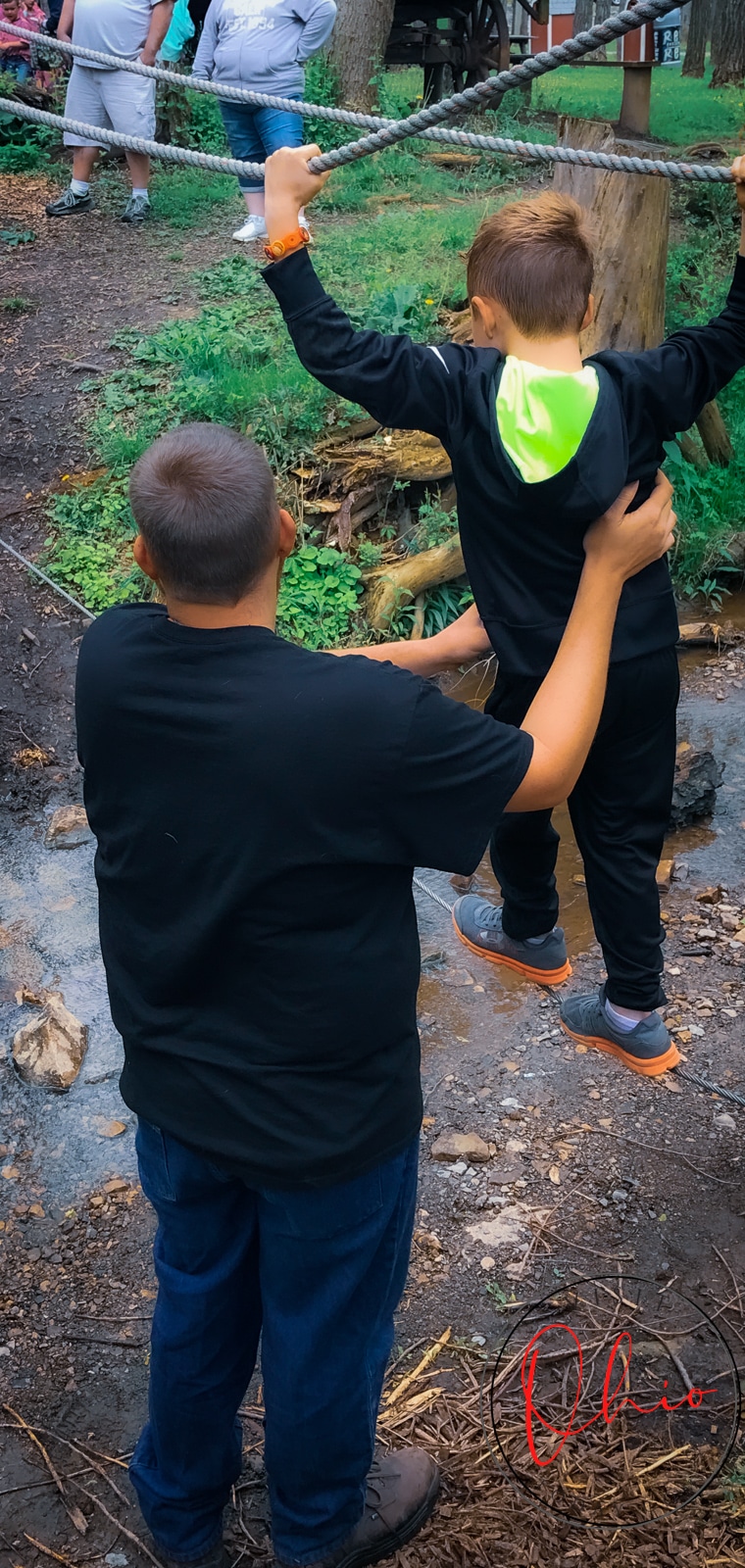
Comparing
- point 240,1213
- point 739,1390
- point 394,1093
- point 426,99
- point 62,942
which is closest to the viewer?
point 394,1093

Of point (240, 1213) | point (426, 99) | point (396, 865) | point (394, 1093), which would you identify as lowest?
point (240, 1213)

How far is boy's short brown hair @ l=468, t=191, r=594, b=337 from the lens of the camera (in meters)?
2.01

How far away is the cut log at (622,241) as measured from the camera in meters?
4.87

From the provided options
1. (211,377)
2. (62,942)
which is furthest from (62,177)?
(62,942)

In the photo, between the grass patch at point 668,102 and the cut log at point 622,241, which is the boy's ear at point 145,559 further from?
the grass patch at point 668,102

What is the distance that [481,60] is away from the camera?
13.2 metres

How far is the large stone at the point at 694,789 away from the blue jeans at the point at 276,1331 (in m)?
2.86

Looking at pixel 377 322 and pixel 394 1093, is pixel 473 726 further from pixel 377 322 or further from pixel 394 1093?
pixel 377 322

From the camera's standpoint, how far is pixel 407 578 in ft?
18.1

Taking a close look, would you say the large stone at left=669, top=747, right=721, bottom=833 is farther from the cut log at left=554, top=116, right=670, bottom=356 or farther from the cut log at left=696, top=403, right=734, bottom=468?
the cut log at left=696, top=403, right=734, bottom=468

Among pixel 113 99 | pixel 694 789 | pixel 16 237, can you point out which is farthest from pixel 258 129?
pixel 694 789

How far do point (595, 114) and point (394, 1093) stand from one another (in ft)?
47.0

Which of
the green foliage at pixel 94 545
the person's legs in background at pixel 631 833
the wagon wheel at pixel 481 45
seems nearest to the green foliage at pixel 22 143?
the green foliage at pixel 94 545

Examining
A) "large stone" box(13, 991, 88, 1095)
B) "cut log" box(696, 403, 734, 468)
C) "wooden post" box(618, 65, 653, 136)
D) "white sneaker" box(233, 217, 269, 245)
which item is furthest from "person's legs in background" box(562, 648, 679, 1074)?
"wooden post" box(618, 65, 653, 136)
